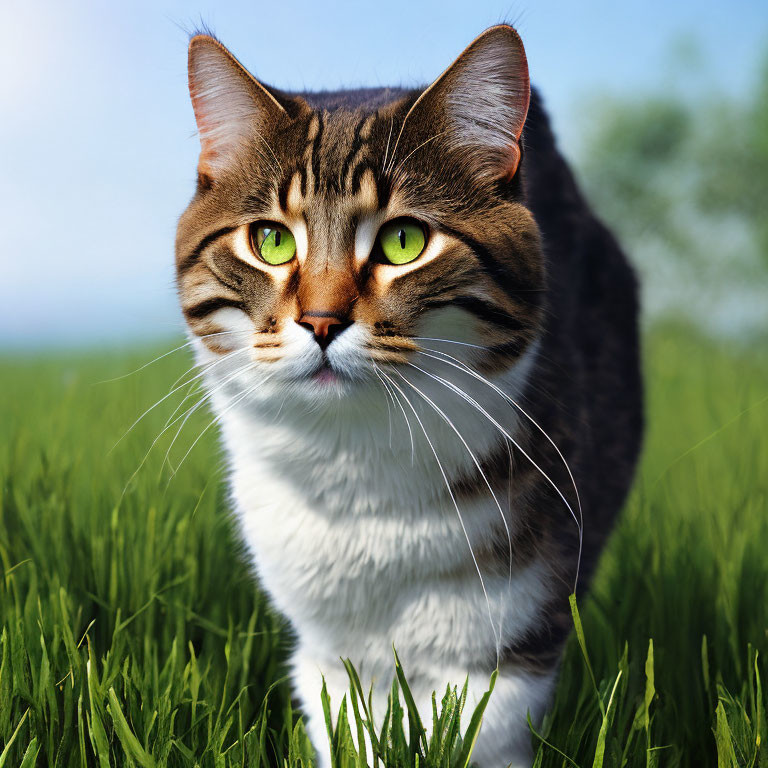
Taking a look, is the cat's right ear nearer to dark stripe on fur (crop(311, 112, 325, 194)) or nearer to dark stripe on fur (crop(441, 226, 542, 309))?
dark stripe on fur (crop(311, 112, 325, 194))

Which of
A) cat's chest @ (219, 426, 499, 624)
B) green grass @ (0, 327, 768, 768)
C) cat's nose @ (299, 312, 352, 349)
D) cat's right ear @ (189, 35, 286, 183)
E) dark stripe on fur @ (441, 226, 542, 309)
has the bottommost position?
green grass @ (0, 327, 768, 768)

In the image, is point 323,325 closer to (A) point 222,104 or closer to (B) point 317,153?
(B) point 317,153

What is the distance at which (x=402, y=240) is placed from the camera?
165 cm

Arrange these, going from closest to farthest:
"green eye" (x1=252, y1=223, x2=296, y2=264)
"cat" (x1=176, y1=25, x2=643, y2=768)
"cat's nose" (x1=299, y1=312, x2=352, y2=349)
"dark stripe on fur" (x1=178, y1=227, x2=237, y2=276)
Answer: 1. "cat's nose" (x1=299, y1=312, x2=352, y2=349)
2. "cat" (x1=176, y1=25, x2=643, y2=768)
3. "green eye" (x1=252, y1=223, x2=296, y2=264)
4. "dark stripe on fur" (x1=178, y1=227, x2=237, y2=276)

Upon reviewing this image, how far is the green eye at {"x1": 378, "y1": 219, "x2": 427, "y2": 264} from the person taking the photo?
5.38ft

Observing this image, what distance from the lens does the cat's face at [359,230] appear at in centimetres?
152

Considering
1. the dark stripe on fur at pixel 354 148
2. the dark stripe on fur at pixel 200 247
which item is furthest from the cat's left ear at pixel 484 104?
the dark stripe on fur at pixel 200 247

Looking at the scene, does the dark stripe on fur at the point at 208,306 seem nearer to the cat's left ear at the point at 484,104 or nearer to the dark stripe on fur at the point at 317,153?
the dark stripe on fur at the point at 317,153

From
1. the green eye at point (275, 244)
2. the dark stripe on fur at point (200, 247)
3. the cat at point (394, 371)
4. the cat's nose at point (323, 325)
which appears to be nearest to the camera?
the cat's nose at point (323, 325)

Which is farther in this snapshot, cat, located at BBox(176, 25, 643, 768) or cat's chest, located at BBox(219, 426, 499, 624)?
cat's chest, located at BBox(219, 426, 499, 624)

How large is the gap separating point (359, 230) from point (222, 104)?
517 mm

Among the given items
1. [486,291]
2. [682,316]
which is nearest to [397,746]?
[486,291]

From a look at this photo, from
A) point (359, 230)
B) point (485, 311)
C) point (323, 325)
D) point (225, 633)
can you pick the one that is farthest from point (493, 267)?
point (225, 633)

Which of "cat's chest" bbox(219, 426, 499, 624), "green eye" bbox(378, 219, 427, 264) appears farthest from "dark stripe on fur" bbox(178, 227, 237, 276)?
"cat's chest" bbox(219, 426, 499, 624)
